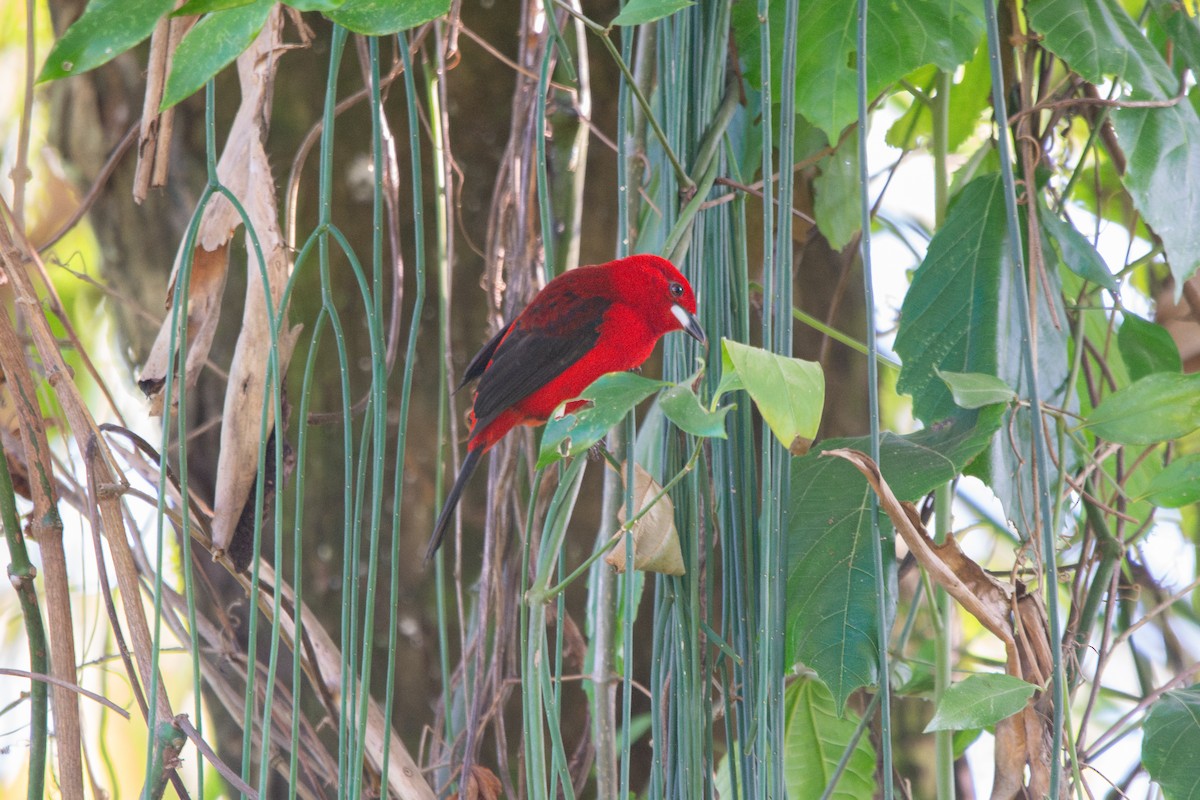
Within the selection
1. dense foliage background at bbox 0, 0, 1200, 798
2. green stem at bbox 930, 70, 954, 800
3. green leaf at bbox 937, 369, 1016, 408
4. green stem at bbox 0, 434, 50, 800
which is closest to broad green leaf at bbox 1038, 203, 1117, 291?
dense foliage background at bbox 0, 0, 1200, 798

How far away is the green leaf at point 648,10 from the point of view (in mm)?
621

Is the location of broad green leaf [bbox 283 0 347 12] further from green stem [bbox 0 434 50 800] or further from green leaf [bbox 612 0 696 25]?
green stem [bbox 0 434 50 800]

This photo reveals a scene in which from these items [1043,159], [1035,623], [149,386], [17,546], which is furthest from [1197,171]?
[17,546]

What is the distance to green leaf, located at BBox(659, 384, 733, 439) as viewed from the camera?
1.67 feet

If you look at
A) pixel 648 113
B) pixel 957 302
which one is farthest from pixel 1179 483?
pixel 648 113

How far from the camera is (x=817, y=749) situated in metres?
1.22

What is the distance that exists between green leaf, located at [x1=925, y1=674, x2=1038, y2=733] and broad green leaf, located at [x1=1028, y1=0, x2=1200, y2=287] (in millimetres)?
479

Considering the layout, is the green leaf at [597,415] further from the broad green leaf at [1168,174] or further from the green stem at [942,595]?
the broad green leaf at [1168,174]

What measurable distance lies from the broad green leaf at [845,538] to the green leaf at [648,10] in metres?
0.44

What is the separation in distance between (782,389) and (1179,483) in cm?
60

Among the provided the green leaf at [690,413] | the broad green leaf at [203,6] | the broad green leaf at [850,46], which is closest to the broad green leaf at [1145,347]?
the broad green leaf at [850,46]

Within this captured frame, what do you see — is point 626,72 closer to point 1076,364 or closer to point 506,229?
point 1076,364

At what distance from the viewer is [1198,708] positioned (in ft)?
3.03

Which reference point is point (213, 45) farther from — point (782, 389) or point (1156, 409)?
point (1156, 409)
